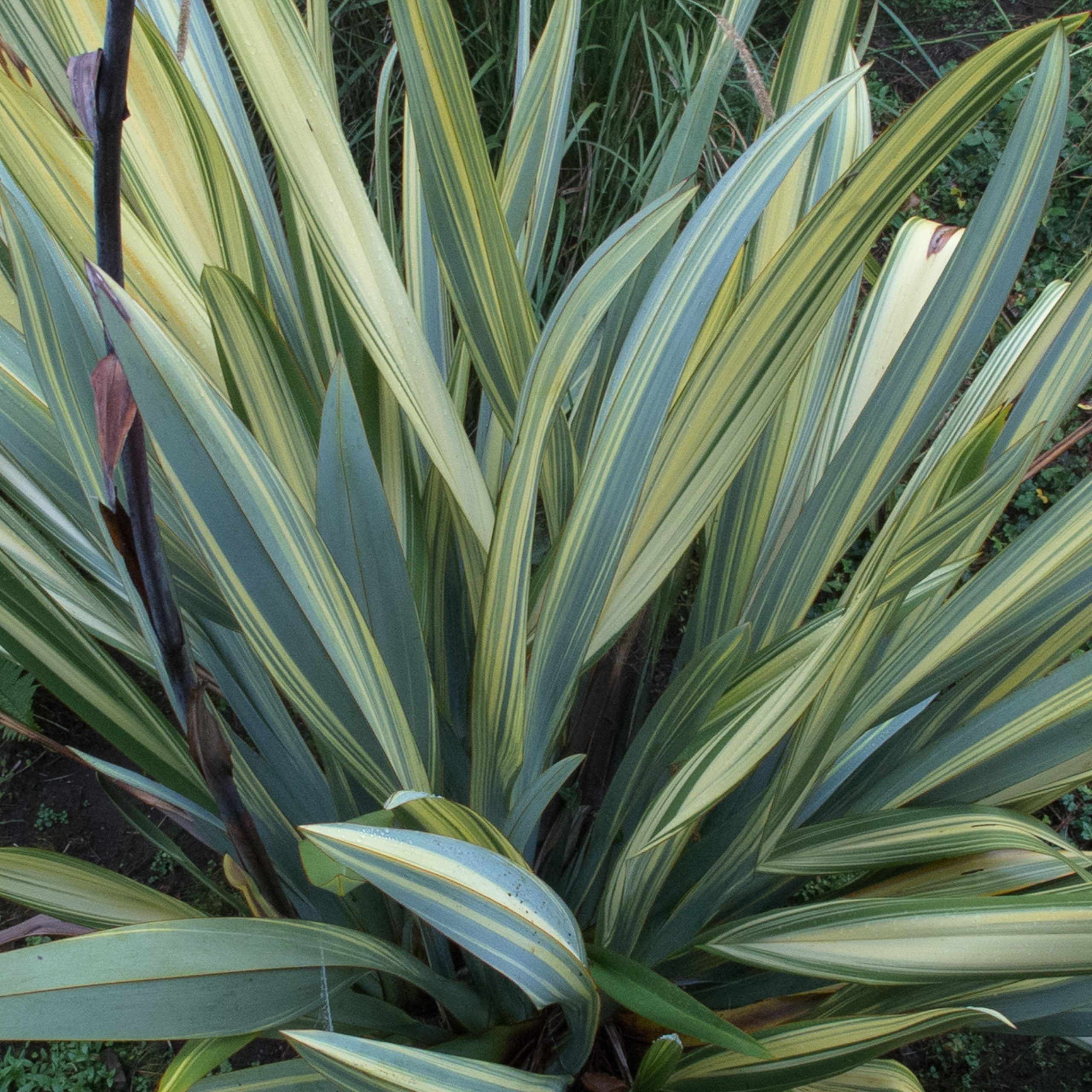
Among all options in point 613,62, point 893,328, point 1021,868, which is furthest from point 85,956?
point 613,62

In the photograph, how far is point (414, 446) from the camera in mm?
759

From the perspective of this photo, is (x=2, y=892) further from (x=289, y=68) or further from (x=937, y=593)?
(x=937, y=593)

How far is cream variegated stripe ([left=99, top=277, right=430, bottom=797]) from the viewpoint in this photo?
1.42ft

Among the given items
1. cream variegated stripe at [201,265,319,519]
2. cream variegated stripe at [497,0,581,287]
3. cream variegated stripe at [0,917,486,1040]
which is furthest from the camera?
cream variegated stripe at [497,0,581,287]

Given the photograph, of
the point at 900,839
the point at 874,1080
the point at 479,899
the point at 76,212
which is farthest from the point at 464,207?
the point at 874,1080

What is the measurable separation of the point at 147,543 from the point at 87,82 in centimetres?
19

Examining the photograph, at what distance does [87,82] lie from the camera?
0.30 meters

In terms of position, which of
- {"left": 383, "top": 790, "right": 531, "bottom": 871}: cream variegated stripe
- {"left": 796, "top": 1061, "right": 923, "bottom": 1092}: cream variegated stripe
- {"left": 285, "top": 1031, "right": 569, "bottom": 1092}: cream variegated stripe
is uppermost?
{"left": 383, "top": 790, "right": 531, "bottom": 871}: cream variegated stripe

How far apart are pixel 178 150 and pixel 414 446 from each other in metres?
0.29

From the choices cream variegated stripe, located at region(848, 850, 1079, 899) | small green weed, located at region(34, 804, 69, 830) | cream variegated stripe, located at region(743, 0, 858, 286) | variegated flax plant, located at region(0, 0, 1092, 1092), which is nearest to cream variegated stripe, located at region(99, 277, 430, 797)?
variegated flax plant, located at region(0, 0, 1092, 1092)

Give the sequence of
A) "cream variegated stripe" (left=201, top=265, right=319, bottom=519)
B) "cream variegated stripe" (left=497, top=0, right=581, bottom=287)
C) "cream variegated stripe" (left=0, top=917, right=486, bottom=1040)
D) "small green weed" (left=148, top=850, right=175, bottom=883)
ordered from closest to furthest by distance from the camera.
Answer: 1. "cream variegated stripe" (left=0, top=917, right=486, bottom=1040)
2. "cream variegated stripe" (left=201, top=265, right=319, bottom=519)
3. "cream variegated stripe" (left=497, top=0, right=581, bottom=287)
4. "small green weed" (left=148, top=850, right=175, bottom=883)

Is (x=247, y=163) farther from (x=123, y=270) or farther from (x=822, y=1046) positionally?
(x=822, y=1046)

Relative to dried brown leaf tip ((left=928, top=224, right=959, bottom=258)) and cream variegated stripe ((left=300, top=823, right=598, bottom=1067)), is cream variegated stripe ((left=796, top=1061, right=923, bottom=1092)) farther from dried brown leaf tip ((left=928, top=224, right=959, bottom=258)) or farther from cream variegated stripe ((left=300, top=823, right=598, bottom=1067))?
dried brown leaf tip ((left=928, top=224, right=959, bottom=258))

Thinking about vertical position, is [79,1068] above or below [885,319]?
below
